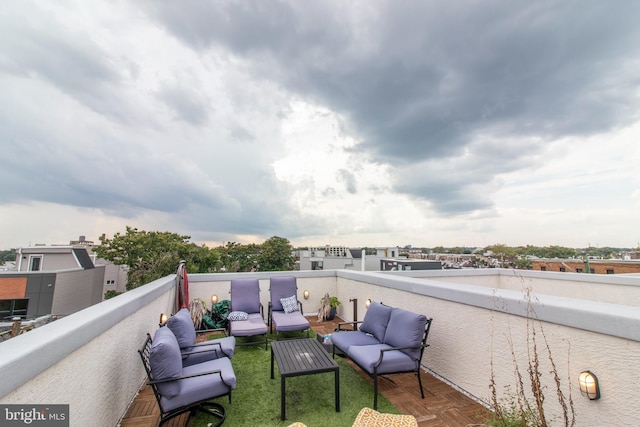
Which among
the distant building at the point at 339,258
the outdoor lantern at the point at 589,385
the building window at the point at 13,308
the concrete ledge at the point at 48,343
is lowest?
the building window at the point at 13,308

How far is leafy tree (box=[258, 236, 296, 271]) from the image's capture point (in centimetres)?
3928

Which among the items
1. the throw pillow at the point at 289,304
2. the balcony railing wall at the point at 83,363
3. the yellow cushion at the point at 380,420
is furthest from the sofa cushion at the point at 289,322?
the yellow cushion at the point at 380,420

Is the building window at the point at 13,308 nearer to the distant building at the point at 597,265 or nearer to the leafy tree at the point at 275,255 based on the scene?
the leafy tree at the point at 275,255

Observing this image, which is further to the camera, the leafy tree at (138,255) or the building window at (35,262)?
the building window at (35,262)

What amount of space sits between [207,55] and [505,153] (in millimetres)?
10641

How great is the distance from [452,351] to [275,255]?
3748cm

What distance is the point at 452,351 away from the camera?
11.8 ft

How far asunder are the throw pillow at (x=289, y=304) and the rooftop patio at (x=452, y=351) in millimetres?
2439

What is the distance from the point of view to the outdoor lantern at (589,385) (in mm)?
2082

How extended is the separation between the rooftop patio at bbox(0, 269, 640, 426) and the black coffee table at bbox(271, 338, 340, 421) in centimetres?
99

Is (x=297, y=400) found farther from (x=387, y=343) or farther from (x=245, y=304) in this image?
(x=245, y=304)

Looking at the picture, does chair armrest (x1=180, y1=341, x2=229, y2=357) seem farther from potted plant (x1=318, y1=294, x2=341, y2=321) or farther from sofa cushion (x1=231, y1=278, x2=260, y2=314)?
potted plant (x1=318, y1=294, x2=341, y2=321)

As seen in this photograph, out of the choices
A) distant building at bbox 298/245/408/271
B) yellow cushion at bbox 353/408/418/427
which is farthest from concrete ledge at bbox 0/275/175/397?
distant building at bbox 298/245/408/271

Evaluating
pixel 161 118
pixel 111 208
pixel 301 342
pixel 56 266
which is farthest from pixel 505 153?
pixel 56 266
